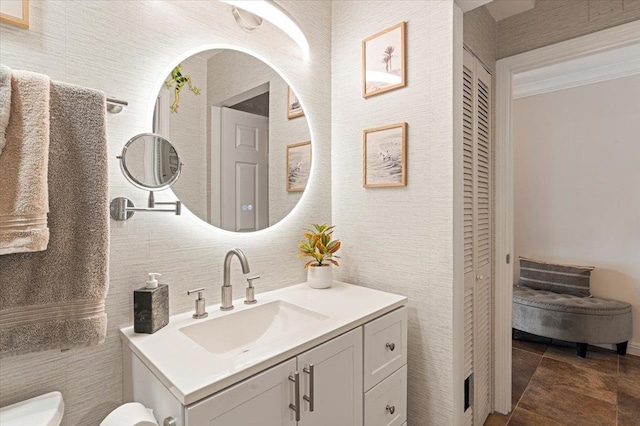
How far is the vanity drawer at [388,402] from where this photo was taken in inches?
45.6

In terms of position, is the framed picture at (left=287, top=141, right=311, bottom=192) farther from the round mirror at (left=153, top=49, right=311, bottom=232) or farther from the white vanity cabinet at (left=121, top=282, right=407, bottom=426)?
the white vanity cabinet at (left=121, top=282, right=407, bottom=426)

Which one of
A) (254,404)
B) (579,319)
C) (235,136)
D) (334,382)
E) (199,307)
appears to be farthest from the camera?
(579,319)

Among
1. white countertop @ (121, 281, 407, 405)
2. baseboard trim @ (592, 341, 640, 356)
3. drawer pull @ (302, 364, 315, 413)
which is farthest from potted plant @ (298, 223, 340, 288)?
baseboard trim @ (592, 341, 640, 356)

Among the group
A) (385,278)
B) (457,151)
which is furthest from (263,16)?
(385,278)

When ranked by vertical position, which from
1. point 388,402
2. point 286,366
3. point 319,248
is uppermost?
point 319,248

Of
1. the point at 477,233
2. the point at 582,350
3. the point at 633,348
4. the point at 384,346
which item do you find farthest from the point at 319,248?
the point at 633,348

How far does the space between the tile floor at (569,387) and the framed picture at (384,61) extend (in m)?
1.93

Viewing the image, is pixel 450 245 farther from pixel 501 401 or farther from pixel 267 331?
pixel 501 401

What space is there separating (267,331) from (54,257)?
74cm

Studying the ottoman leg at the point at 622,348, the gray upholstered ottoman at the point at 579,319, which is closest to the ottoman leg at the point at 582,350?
the gray upholstered ottoman at the point at 579,319

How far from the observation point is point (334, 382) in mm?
1015

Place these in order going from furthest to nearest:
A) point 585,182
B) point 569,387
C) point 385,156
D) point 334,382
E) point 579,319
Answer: point 585,182, point 579,319, point 569,387, point 385,156, point 334,382

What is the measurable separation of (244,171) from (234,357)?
0.79m

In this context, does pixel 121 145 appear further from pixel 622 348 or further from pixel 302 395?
pixel 622 348
